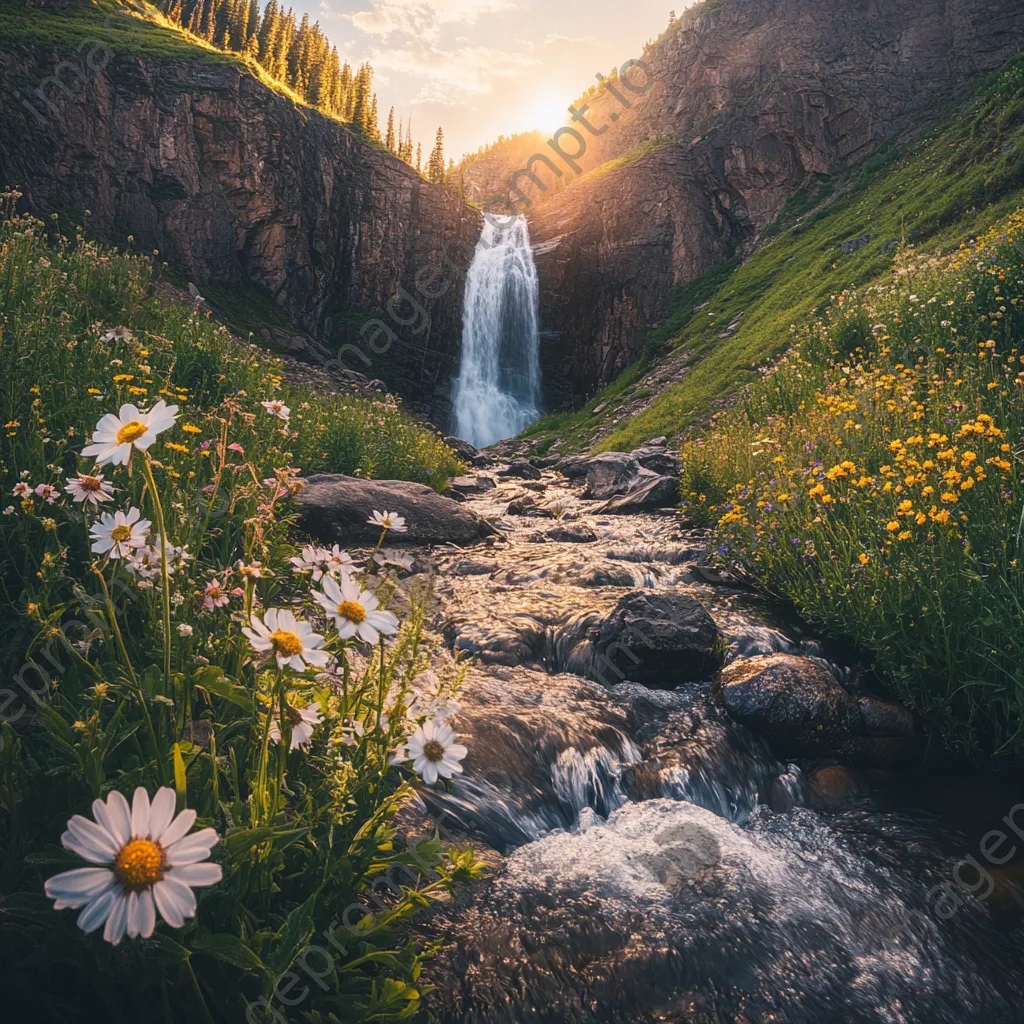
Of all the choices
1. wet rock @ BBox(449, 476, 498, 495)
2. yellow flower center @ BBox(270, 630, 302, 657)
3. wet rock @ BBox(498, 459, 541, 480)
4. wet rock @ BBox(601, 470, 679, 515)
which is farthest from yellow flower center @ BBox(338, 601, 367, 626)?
wet rock @ BBox(498, 459, 541, 480)

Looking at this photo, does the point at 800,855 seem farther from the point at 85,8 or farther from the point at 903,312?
the point at 85,8

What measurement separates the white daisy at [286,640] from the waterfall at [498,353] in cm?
3274

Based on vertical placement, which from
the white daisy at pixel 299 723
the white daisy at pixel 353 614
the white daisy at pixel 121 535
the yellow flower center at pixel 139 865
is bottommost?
the white daisy at pixel 299 723

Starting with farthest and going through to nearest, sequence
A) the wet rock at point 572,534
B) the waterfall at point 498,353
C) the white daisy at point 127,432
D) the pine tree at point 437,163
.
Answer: the pine tree at point 437,163
the waterfall at point 498,353
the wet rock at point 572,534
the white daisy at point 127,432

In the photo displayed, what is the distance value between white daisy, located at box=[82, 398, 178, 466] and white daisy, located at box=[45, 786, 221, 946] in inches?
29.5

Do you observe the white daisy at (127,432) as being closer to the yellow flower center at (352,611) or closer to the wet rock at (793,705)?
the yellow flower center at (352,611)

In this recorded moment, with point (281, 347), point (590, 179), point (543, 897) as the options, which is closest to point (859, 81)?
point (590, 179)

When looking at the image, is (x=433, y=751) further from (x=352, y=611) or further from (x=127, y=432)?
(x=127, y=432)

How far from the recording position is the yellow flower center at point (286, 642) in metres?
1.39

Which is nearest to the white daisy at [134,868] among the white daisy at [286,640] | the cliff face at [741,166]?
the white daisy at [286,640]

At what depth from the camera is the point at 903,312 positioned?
10.1m

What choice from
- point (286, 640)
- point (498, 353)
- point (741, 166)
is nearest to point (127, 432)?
point (286, 640)

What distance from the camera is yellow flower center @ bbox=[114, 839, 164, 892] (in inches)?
40.2

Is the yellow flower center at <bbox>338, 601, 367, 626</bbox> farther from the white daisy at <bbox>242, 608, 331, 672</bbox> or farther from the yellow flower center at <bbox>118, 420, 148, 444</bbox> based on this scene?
the yellow flower center at <bbox>118, 420, 148, 444</bbox>
